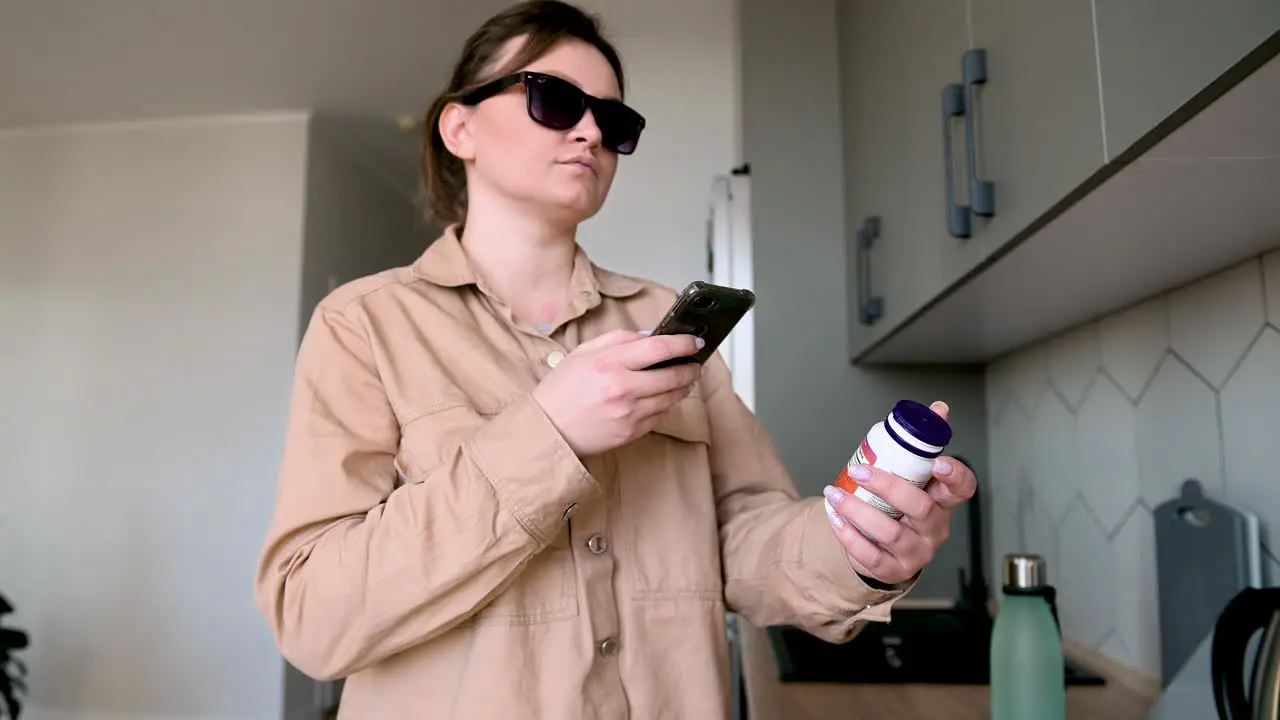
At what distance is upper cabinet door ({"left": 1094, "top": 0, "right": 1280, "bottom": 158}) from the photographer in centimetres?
45

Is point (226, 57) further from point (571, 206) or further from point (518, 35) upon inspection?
point (571, 206)

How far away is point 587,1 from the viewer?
2.05m

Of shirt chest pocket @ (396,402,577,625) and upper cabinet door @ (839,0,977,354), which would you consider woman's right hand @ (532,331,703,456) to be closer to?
shirt chest pocket @ (396,402,577,625)

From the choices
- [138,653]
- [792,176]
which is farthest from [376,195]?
[792,176]

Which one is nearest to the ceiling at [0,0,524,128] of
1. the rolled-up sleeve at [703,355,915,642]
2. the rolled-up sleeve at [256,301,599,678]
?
the rolled-up sleeve at [703,355,915,642]

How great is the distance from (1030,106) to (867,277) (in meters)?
0.84

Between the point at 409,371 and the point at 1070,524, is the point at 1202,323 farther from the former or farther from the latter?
the point at 409,371

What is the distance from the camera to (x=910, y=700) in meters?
1.10

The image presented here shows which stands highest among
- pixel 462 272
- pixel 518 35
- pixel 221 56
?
pixel 221 56

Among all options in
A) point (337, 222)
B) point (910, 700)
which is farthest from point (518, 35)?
point (337, 222)

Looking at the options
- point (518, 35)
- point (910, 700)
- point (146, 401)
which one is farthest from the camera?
point (146, 401)

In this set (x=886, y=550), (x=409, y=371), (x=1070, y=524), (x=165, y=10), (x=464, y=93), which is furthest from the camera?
(x=165, y=10)

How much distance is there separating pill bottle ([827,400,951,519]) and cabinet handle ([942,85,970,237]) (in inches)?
17.5

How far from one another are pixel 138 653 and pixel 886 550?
142 inches
